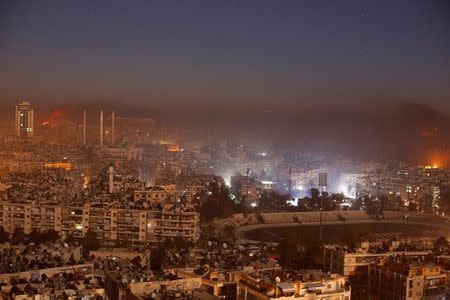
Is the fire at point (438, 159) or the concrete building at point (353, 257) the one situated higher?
the fire at point (438, 159)

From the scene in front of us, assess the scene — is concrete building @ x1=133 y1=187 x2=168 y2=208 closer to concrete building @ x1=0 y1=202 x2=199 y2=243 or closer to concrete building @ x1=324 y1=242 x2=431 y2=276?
concrete building @ x1=0 y1=202 x2=199 y2=243

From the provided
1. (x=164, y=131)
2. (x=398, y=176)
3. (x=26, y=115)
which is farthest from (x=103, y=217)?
(x=164, y=131)

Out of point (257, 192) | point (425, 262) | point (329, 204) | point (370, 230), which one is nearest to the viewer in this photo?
point (425, 262)

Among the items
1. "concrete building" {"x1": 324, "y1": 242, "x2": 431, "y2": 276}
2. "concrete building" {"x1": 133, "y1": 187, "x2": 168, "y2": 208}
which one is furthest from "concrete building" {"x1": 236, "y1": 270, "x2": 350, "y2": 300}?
"concrete building" {"x1": 133, "y1": 187, "x2": 168, "y2": 208}

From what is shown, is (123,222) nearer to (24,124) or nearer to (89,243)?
(89,243)

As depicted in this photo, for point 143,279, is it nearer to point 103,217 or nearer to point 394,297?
point 394,297

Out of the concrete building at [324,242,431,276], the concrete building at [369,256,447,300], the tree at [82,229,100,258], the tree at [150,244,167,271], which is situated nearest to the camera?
the concrete building at [369,256,447,300]

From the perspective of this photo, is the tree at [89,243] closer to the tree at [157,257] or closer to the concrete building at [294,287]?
the tree at [157,257]

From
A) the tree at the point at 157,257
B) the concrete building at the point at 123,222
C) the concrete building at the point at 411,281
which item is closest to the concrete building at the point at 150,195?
the concrete building at the point at 123,222

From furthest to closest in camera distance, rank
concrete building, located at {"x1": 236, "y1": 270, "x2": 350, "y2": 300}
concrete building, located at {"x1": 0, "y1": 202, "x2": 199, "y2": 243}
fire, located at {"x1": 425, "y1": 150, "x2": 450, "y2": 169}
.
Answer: fire, located at {"x1": 425, "y1": 150, "x2": 450, "y2": 169} < concrete building, located at {"x1": 0, "y1": 202, "x2": 199, "y2": 243} < concrete building, located at {"x1": 236, "y1": 270, "x2": 350, "y2": 300}

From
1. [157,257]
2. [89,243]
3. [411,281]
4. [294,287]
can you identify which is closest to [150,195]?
[89,243]

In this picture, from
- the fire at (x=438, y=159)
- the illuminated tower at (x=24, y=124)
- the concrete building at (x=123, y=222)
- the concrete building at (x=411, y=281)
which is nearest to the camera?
the concrete building at (x=411, y=281)
